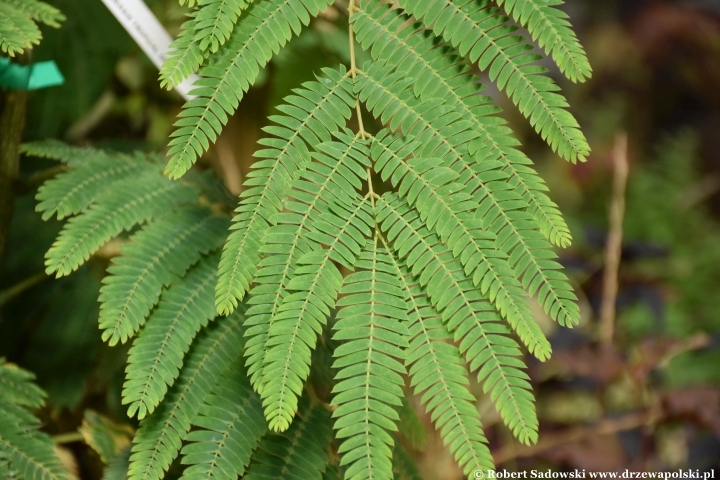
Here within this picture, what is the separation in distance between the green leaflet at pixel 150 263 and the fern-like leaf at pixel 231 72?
0.62 feet

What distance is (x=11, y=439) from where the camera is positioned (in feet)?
2.69

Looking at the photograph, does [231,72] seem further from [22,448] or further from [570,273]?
[570,273]

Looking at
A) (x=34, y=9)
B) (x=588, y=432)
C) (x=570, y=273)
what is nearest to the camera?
(x=34, y=9)

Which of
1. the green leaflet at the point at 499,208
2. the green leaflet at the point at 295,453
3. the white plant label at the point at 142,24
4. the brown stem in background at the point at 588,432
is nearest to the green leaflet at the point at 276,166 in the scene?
the green leaflet at the point at 499,208

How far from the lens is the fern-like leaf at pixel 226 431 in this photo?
0.74 metres

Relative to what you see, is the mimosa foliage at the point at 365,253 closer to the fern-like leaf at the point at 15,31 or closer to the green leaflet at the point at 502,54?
the green leaflet at the point at 502,54

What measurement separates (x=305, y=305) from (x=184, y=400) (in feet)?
0.84

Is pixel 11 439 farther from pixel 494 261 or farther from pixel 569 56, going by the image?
pixel 569 56

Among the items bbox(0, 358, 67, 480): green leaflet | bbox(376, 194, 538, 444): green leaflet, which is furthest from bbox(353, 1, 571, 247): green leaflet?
bbox(0, 358, 67, 480): green leaflet

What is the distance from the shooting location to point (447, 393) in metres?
0.68

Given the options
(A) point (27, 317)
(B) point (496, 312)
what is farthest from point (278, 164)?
(A) point (27, 317)

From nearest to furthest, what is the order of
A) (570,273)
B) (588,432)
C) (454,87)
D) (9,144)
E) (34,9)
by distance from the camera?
(454,87)
(34,9)
(9,144)
(588,432)
(570,273)

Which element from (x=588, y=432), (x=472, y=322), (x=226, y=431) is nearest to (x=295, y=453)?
(x=226, y=431)

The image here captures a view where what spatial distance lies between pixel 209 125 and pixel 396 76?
0.24m
